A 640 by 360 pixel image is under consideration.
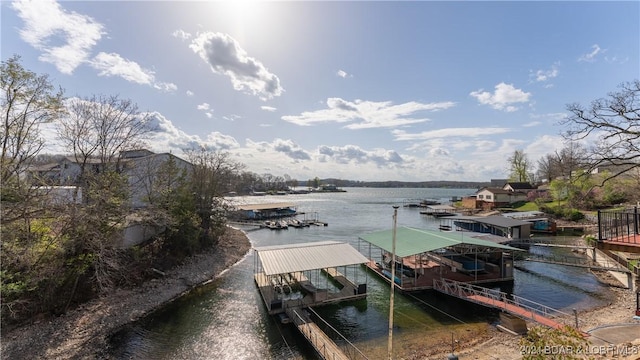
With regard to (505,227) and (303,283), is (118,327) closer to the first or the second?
(303,283)

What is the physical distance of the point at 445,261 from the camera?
84.0 feet

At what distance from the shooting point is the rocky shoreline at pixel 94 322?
13.7m

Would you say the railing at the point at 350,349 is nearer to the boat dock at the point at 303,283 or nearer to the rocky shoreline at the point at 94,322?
the boat dock at the point at 303,283

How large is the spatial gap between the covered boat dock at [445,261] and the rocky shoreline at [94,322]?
51.4 feet

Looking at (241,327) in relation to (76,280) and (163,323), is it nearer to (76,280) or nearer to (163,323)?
(163,323)

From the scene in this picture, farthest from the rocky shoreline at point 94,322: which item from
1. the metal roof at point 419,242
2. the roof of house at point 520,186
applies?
the roof of house at point 520,186

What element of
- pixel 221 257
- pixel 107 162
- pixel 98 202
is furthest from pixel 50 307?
pixel 221 257

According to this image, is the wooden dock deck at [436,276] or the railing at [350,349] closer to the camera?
the railing at [350,349]

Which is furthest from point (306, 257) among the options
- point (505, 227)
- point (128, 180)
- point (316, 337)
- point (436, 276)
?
point (505, 227)

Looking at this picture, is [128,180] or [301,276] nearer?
[301,276]

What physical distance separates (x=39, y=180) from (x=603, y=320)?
2876cm

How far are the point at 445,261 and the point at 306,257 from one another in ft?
42.8

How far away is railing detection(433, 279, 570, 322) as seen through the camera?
16672mm

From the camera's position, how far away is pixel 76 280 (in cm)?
1747
